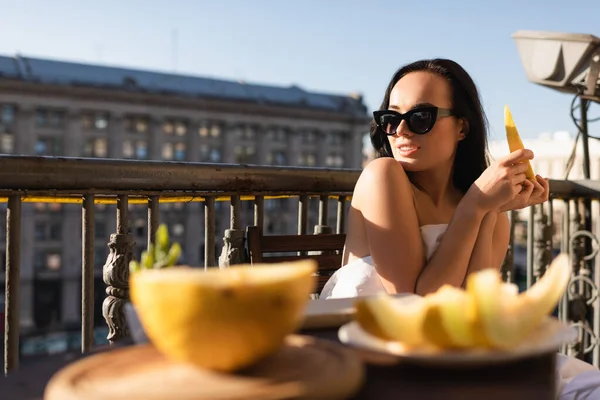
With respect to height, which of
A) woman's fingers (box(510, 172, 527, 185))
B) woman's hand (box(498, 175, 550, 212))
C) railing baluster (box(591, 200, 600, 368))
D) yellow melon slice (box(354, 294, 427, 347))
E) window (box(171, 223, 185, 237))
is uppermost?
woman's fingers (box(510, 172, 527, 185))

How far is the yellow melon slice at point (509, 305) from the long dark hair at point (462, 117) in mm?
961

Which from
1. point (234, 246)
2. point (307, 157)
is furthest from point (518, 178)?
point (307, 157)

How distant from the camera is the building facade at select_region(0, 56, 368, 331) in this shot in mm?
49156

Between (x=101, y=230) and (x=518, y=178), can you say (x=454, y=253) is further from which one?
(x=101, y=230)

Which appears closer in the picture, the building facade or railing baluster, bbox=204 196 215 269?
railing baluster, bbox=204 196 215 269

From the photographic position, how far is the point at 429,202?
5.38 feet

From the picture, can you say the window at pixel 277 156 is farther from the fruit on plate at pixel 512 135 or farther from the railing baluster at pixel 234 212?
the fruit on plate at pixel 512 135

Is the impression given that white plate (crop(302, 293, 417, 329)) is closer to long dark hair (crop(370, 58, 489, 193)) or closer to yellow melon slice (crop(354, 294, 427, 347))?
yellow melon slice (crop(354, 294, 427, 347))

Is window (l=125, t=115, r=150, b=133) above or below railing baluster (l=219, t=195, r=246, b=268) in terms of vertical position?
above

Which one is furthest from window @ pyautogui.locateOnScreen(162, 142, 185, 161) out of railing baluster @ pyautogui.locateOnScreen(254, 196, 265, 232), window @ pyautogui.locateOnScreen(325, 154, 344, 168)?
railing baluster @ pyautogui.locateOnScreen(254, 196, 265, 232)

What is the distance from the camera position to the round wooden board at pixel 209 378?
540 mm

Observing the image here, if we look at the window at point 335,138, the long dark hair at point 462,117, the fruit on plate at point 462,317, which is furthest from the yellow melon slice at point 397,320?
the window at point 335,138

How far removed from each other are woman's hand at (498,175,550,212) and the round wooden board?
95cm

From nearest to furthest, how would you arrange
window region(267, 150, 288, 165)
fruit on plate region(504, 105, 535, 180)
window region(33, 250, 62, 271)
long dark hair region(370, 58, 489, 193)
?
fruit on plate region(504, 105, 535, 180) → long dark hair region(370, 58, 489, 193) → window region(33, 250, 62, 271) → window region(267, 150, 288, 165)
